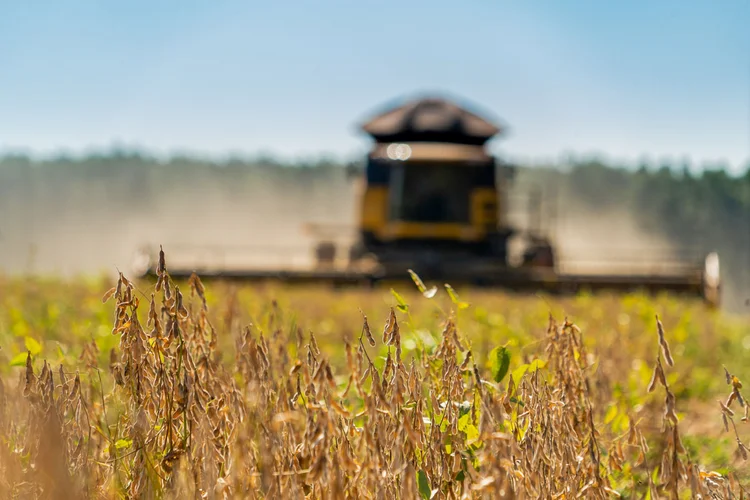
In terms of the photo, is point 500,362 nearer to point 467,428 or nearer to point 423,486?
point 467,428

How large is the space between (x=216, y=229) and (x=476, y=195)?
6171 cm

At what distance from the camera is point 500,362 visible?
7.50 feet

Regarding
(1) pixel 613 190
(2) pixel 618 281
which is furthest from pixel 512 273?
(1) pixel 613 190

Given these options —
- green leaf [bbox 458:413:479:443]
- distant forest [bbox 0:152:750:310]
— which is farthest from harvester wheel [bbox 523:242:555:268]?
distant forest [bbox 0:152:750:310]

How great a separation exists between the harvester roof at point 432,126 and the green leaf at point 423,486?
13.9m

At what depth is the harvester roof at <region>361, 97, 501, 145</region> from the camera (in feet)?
51.7

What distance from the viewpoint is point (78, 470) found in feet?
6.53

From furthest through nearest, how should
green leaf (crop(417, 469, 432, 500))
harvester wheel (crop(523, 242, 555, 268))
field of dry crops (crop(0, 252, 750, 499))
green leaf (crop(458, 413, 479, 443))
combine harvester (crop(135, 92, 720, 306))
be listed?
harvester wheel (crop(523, 242, 555, 268)) < combine harvester (crop(135, 92, 720, 306)) < green leaf (crop(458, 413, 479, 443)) < green leaf (crop(417, 469, 432, 500)) < field of dry crops (crop(0, 252, 750, 499))

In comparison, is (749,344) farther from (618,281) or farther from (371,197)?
(371,197)

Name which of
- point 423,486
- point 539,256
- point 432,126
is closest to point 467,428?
point 423,486

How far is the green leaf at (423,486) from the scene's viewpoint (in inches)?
75.2

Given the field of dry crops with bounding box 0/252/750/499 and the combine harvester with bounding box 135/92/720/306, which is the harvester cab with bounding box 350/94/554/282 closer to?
the combine harvester with bounding box 135/92/720/306

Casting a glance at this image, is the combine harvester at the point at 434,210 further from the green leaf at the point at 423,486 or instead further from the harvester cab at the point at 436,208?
the green leaf at the point at 423,486

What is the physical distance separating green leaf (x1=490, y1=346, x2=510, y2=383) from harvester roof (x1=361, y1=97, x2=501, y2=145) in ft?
44.5
